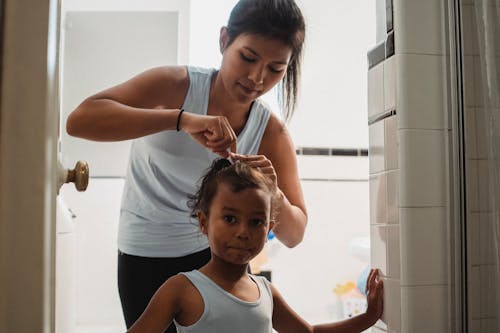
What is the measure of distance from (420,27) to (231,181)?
0.45 m

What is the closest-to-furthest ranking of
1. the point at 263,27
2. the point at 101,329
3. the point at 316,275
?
the point at 263,27 < the point at 101,329 < the point at 316,275

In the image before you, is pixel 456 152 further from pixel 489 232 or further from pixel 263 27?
pixel 263 27

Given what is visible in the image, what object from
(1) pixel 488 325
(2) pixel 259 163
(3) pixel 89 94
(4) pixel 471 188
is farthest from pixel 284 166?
(3) pixel 89 94

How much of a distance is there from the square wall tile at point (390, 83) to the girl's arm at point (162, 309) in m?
0.50

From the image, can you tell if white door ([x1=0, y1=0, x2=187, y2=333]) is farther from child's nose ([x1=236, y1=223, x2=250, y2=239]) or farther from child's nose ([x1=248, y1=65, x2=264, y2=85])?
child's nose ([x1=248, y1=65, x2=264, y2=85])

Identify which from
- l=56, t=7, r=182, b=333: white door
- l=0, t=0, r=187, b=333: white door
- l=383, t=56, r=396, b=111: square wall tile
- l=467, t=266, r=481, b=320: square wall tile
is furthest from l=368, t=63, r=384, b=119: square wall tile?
l=56, t=7, r=182, b=333: white door

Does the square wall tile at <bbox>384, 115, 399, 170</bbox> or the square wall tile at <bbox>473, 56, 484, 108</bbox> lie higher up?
the square wall tile at <bbox>473, 56, 484, 108</bbox>

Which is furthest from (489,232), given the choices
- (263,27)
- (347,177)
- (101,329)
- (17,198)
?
(101,329)

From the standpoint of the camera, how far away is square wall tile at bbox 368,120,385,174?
41.9 inches

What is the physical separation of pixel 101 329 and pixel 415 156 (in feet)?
6.70

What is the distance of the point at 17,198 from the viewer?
1.74 ft

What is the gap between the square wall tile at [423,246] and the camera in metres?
0.98

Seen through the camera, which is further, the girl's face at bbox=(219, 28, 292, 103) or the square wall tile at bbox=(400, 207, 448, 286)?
the girl's face at bbox=(219, 28, 292, 103)

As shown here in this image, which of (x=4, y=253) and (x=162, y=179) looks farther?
(x=162, y=179)
